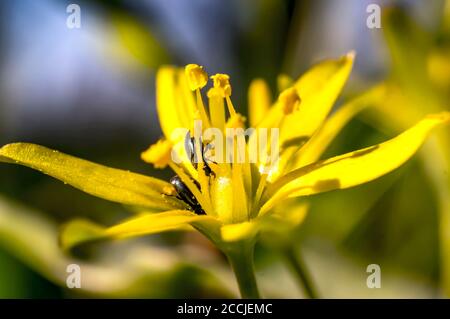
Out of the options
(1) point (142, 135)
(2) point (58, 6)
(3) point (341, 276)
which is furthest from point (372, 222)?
(2) point (58, 6)

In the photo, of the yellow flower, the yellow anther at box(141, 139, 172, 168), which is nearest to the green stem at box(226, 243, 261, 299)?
the yellow flower

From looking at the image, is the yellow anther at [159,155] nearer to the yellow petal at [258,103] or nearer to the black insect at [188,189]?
the black insect at [188,189]

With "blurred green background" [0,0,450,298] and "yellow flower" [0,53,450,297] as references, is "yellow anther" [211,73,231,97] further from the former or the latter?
"blurred green background" [0,0,450,298]

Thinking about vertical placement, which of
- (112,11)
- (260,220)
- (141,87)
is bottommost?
(260,220)

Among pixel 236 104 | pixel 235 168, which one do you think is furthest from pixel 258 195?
pixel 236 104

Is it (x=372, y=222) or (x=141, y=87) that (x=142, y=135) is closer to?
(x=141, y=87)

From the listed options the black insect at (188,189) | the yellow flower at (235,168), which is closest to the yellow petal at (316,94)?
the yellow flower at (235,168)

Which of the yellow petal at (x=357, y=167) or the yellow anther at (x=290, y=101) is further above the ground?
the yellow anther at (x=290, y=101)
